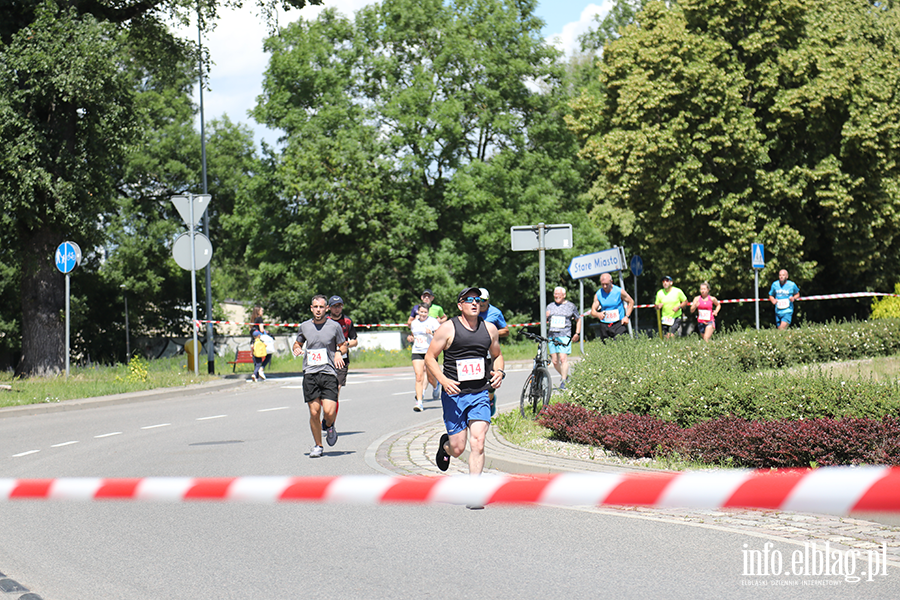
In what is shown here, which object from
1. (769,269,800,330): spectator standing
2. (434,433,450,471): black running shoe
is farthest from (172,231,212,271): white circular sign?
(434,433,450,471): black running shoe

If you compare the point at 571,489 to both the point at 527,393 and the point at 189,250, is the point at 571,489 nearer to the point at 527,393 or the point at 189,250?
the point at 527,393

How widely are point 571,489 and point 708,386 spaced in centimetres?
632

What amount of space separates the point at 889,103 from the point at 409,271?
19229 mm

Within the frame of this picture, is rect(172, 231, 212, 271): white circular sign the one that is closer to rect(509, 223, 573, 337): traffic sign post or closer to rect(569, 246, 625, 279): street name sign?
rect(569, 246, 625, 279): street name sign

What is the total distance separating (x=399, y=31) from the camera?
38.6 meters

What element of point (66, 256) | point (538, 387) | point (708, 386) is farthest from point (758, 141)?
point (708, 386)

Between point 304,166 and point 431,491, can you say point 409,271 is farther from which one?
point 431,491

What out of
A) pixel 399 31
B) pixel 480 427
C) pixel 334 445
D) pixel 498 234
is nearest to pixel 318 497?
pixel 480 427

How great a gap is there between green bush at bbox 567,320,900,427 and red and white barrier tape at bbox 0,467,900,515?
16.0 feet

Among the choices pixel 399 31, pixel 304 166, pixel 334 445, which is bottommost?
pixel 334 445

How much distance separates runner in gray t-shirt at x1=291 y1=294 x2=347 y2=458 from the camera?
34.3 ft

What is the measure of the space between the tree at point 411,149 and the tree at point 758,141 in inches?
305

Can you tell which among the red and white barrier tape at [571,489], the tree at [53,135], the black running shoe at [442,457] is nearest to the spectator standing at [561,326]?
the black running shoe at [442,457]

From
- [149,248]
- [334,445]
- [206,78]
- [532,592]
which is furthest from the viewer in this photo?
[149,248]
